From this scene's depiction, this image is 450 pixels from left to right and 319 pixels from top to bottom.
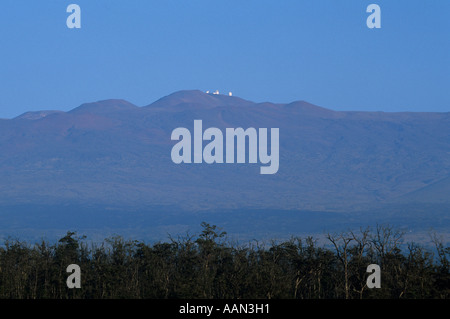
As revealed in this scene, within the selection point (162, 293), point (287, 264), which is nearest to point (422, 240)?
point (287, 264)

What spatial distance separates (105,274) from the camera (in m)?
44.6

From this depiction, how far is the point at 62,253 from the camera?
57094 mm

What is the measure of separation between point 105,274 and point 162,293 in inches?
182
